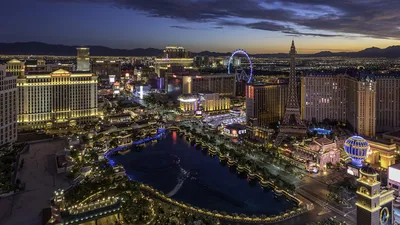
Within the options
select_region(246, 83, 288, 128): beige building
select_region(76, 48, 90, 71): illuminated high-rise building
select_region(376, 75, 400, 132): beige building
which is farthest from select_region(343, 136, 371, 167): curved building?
select_region(76, 48, 90, 71): illuminated high-rise building

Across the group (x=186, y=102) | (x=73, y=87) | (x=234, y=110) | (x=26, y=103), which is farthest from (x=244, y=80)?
(x=26, y=103)

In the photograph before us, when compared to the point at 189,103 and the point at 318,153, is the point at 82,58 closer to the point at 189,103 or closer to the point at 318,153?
the point at 189,103

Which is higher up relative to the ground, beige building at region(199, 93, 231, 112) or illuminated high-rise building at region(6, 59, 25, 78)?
illuminated high-rise building at region(6, 59, 25, 78)

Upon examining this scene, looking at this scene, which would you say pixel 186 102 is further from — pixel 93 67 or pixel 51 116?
pixel 93 67

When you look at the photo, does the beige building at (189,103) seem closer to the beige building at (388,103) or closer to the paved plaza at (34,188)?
the paved plaza at (34,188)

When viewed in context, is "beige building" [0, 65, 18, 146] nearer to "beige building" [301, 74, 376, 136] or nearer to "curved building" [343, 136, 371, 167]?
"curved building" [343, 136, 371, 167]

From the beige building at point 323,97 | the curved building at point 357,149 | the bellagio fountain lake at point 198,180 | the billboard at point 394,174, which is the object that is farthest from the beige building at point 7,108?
the beige building at point 323,97
